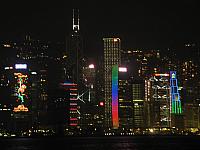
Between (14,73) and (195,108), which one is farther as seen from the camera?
(195,108)

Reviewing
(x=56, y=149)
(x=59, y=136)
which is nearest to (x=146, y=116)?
(x=59, y=136)

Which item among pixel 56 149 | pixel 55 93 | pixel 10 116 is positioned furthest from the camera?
pixel 55 93

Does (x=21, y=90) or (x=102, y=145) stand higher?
(x=21, y=90)

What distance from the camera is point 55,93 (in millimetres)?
191250

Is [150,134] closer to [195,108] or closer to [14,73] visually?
[195,108]

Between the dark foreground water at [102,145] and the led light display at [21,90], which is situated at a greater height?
the led light display at [21,90]

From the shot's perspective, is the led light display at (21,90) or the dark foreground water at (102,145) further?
the led light display at (21,90)

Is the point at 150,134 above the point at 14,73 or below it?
below

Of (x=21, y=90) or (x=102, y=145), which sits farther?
(x=21, y=90)

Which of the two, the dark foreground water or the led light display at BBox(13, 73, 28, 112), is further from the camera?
the led light display at BBox(13, 73, 28, 112)

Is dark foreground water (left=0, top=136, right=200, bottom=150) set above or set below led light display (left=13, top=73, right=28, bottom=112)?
below

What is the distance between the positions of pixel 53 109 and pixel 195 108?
2076 inches

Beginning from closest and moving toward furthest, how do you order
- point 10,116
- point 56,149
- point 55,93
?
1. point 56,149
2. point 10,116
3. point 55,93

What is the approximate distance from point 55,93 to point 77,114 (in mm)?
14138
